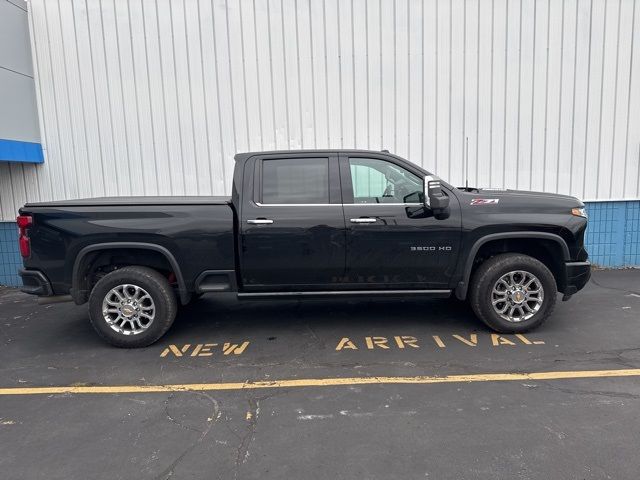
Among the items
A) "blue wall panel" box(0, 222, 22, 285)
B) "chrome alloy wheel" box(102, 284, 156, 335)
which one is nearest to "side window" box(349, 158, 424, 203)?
"chrome alloy wheel" box(102, 284, 156, 335)

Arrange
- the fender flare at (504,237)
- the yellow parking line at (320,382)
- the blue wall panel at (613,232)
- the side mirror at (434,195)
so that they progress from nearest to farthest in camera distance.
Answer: the yellow parking line at (320,382) < the side mirror at (434,195) < the fender flare at (504,237) < the blue wall panel at (613,232)

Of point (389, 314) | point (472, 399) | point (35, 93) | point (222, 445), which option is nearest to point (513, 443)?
point (472, 399)

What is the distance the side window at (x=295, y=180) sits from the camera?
4609 mm

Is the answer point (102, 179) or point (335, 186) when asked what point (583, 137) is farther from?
point (102, 179)

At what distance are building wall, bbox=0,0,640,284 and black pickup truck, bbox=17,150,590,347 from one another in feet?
10.6

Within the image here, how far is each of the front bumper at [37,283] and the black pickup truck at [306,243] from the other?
11mm

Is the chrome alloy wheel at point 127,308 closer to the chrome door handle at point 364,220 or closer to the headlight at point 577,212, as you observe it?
the chrome door handle at point 364,220

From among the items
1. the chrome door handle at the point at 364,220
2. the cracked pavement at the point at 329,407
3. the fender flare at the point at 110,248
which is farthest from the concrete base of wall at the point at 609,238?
the chrome door handle at the point at 364,220

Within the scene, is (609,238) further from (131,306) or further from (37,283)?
(37,283)

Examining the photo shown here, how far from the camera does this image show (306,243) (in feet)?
14.8

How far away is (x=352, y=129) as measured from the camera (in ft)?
25.2

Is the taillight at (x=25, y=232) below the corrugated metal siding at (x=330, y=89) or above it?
below

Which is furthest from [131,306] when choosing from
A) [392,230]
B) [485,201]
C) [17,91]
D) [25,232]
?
[17,91]

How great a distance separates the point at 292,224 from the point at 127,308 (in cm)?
190
